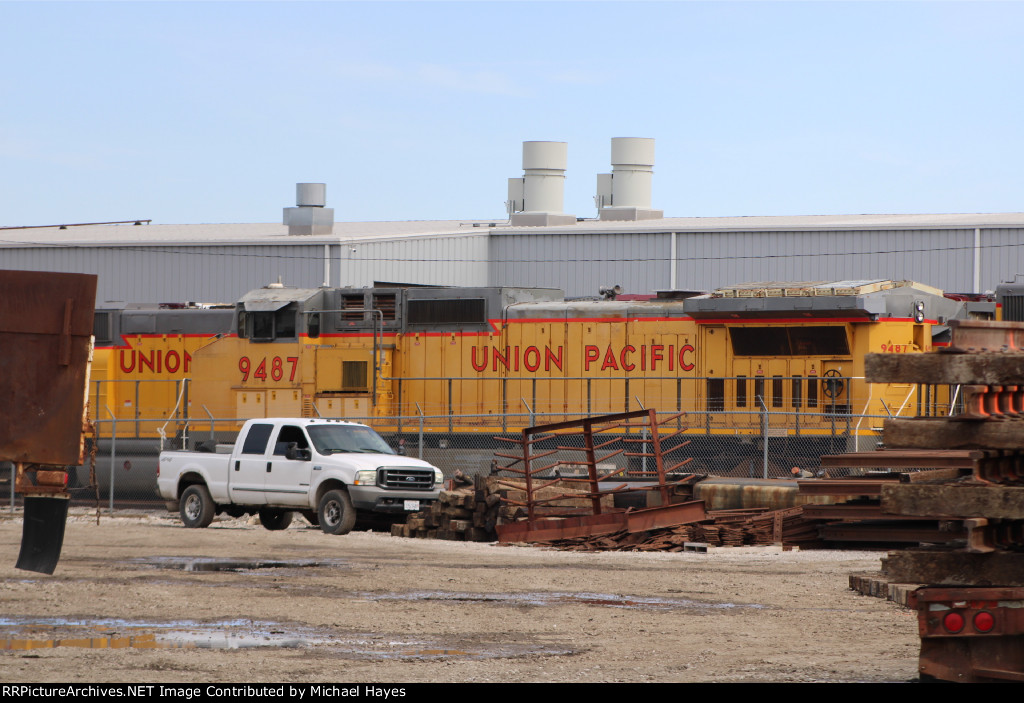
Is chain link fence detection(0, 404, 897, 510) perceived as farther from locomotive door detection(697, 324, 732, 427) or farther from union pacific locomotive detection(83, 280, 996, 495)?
locomotive door detection(697, 324, 732, 427)

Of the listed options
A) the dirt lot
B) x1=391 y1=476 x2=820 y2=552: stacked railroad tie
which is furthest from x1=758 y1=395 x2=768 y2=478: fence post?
the dirt lot

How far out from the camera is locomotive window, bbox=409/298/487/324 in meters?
25.1

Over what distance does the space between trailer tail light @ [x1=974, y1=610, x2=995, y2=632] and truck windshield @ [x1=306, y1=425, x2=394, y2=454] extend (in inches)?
547

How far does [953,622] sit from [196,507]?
51.6 feet

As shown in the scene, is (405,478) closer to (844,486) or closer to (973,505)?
(844,486)

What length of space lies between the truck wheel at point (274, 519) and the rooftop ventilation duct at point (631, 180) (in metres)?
28.7

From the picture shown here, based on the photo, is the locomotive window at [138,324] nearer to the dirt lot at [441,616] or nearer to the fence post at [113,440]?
the fence post at [113,440]

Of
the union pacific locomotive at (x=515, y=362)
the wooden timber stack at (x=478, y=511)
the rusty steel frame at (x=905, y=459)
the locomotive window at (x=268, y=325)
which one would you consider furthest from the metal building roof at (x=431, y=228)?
the rusty steel frame at (x=905, y=459)

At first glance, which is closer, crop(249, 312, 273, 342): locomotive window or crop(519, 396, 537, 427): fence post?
crop(519, 396, 537, 427): fence post

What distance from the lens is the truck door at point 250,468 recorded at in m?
20.0

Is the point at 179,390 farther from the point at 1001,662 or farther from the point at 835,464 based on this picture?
the point at 1001,662

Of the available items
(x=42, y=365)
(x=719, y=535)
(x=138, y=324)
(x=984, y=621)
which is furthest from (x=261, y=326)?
(x=984, y=621)

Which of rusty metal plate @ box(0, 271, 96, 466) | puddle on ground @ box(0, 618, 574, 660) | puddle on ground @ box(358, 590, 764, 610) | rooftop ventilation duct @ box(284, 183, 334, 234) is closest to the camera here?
rusty metal plate @ box(0, 271, 96, 466)

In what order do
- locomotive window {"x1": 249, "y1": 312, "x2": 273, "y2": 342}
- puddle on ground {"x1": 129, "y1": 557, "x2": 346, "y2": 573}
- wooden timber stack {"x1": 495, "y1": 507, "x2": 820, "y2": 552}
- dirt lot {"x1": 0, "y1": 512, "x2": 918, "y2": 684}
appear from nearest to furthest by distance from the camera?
dirt lot {"x1": 0, "y1": 512, "x2": 918, "y2": 684}, puddle on ground {"x1": 129, "y1": 557, "x2": 346, "y2": 573}, wooden timber stack {"x1": 495, "y1": 507, "x2": 820, "y2": 552}, locomotive window {"x1": 249, "y1": 312, "x2": 273, "y2": 342}
